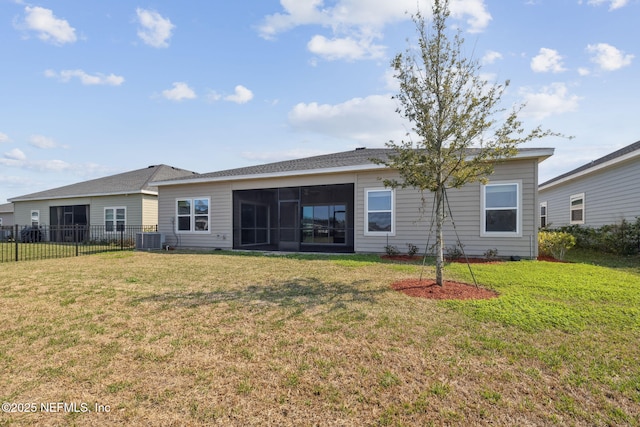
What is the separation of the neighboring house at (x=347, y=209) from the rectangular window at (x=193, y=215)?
4 cm

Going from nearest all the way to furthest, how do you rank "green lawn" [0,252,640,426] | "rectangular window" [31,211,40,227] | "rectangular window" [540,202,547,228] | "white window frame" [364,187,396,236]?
"green lawn" [0,252,640,426], "white window frame" [364,187,396,236], "rectangular window" [540,202,547,228], "rectangular window" [31,211,40,227]

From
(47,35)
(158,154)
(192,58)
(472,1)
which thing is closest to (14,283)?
(47,35)

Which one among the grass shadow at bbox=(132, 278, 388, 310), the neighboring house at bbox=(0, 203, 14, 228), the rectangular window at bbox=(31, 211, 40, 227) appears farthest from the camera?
the neighboring house at bbox=(0, 203, 14, 228)

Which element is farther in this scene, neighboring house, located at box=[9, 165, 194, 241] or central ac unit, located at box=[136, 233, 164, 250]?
neighboring house, located at box=[9, 165, 194, 241]

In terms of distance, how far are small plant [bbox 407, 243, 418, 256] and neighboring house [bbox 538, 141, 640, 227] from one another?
771 centimetres

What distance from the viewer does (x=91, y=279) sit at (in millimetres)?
6840

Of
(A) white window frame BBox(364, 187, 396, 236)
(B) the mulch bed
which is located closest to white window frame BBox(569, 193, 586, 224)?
(A) white window frame BBox(364, 187, 396, 236)

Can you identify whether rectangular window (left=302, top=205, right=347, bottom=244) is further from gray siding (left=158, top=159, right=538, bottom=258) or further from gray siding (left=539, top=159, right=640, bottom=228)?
gray siding (left=539, top=159, right=640, bottom=228)

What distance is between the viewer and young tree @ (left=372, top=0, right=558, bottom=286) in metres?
5.31

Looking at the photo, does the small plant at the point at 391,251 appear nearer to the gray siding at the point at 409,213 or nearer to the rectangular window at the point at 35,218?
the gray siding at the point at 409,213

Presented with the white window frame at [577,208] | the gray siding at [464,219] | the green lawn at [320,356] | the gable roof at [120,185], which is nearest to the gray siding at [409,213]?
the gray siding at [464,219]

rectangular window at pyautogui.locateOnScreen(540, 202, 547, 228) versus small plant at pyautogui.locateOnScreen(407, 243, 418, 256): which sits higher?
rectangular window at pyautogui.locateOnScreen(540, 202, 547, 228)

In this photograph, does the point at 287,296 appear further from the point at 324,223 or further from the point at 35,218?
the point at 35,218

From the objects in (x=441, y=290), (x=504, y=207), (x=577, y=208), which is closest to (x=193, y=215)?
(x=441, y=290)
